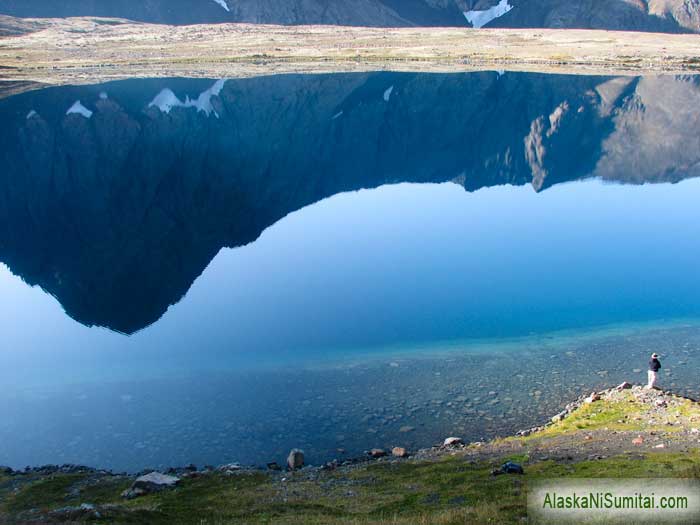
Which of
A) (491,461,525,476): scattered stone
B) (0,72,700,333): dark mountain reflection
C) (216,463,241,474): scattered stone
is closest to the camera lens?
(491,461,525,476): scattered stone

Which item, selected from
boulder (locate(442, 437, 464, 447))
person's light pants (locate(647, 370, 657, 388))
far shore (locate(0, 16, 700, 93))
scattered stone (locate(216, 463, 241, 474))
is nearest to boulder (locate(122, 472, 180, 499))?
scattered stone (locate(216, 463, 241, 474))

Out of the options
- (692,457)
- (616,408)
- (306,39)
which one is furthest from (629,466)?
(306,39)

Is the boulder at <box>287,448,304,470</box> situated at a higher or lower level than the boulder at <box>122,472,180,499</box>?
lower

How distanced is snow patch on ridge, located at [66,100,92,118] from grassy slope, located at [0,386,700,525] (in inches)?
2909

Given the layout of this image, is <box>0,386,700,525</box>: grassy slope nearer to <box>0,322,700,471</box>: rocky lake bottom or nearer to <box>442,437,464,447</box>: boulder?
<box>442,437,464,447</box>: boulder

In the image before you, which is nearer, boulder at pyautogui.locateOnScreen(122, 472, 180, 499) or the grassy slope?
the grassy slope

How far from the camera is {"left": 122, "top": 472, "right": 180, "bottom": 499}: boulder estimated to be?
54.9ft

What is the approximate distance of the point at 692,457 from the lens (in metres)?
16.1

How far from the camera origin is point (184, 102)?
316 feet

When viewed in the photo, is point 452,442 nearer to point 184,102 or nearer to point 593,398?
point 593,398

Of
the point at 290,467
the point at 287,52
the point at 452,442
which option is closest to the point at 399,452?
the point at 452,442

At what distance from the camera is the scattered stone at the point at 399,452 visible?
20172 mm

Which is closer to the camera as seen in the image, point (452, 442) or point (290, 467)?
point (290, 467)

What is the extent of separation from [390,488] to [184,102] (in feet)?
293
